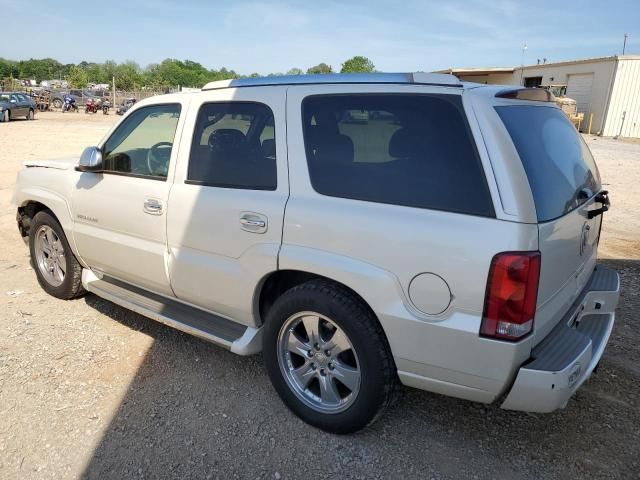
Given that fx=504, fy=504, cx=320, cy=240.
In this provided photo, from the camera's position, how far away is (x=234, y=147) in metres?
3.18

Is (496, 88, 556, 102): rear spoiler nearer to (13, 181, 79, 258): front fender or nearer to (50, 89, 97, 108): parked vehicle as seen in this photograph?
(13, 181, 79, 258): front fender

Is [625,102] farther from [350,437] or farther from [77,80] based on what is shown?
[77,80]

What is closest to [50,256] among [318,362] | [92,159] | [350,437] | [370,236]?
[92,159]

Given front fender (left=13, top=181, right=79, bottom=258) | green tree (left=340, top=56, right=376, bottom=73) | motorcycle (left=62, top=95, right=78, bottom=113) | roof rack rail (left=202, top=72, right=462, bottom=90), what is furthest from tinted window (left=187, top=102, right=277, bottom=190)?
green tree (left=340, top=56, right=376, bottom=73)

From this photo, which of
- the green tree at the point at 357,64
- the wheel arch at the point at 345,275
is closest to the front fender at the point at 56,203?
the wheel arch at the point at 345,275

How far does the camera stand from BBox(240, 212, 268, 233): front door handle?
286 centimetres

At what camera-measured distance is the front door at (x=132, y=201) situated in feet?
11.3

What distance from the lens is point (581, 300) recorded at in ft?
9.72

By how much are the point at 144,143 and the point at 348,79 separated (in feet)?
6.04

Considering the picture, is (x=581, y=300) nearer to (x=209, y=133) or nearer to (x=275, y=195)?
(x=275, y=195)

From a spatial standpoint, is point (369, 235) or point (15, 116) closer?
point (369, 235)

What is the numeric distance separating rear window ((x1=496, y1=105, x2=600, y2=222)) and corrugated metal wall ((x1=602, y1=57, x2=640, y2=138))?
2900 cm

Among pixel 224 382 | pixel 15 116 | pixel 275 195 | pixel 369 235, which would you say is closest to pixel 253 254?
pixel 275 195

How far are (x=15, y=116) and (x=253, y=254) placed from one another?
101 ft
